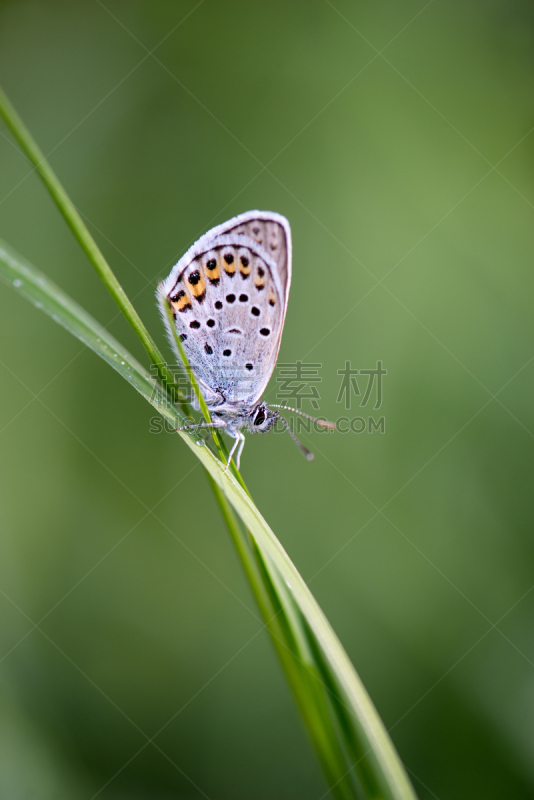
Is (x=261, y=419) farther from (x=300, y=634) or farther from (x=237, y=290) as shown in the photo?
(x=300, y=634)

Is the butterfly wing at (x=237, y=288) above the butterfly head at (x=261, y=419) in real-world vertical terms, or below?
above

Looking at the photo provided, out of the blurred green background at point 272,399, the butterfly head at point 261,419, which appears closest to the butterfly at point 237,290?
the butterfly head at point 261,419

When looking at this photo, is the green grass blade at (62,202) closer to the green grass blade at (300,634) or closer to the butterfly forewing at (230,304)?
the green grass blade at (300,634)

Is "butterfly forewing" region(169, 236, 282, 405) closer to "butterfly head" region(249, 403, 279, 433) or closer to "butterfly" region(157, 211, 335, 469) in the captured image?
"butterfly" region(157, 211, 335, 469)

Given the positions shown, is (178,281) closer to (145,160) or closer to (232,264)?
(232,264)

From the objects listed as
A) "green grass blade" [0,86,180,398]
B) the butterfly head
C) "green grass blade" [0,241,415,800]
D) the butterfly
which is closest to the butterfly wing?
the butterfly

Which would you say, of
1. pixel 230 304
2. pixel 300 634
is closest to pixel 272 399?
pixel 230 304
